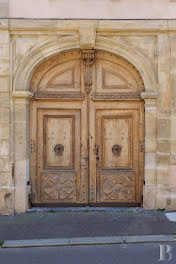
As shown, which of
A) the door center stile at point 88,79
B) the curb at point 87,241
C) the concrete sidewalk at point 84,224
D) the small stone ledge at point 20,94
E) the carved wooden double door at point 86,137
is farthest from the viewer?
the carved wooden double door at point 86,137

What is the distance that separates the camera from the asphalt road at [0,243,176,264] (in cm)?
329

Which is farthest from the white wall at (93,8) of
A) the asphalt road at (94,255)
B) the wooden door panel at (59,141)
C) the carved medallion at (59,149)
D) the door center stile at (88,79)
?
the asphalt road at (94,255)

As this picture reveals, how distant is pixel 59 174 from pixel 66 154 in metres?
0.42

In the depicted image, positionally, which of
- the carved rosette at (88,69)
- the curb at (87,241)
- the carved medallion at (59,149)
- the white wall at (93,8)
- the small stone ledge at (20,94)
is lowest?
the curb at (87,241)

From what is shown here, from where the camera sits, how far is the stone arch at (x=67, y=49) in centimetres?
502

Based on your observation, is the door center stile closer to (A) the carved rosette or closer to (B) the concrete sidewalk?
(A) the carved rosette

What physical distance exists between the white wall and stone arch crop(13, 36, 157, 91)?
1.60 ft

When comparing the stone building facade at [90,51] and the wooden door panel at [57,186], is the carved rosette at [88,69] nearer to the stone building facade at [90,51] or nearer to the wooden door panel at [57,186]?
the stone building facade at [90,51]

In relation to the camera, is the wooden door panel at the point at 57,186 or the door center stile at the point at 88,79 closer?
the door center stile at the point at 88,79

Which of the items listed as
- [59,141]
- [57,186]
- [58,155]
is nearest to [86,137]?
[59,141]

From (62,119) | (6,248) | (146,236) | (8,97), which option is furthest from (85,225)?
(8,97)

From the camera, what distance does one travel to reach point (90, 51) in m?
5.12

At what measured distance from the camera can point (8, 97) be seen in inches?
197

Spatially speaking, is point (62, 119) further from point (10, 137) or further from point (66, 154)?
point (10, 137)
